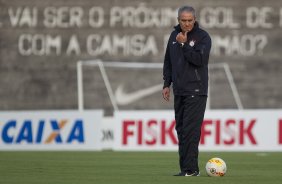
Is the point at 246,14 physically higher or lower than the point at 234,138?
higher

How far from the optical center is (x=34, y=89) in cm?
2783

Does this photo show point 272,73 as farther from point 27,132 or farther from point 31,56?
point 27,132

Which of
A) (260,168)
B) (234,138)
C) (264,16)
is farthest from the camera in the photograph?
(264,16)

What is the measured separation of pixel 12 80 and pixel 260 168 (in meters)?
13.6

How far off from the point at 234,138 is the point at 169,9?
6659 millimetres

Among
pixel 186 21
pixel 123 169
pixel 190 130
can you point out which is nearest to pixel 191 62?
pixel 186 21

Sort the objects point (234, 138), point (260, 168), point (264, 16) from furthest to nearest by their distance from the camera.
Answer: point (264, 16), point (234, 138), point (260, 168)

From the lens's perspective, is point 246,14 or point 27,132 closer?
point 27,132

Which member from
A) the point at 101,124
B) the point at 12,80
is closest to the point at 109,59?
the point at 12,80

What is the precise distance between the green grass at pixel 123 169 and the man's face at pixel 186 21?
169cm

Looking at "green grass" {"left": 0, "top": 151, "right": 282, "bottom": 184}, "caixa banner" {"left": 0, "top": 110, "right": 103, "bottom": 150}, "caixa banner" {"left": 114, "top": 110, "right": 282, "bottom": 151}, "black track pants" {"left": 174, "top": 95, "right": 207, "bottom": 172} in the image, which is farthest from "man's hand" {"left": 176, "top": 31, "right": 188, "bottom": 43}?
"caixa banner" {"left": 0, "top": 110, "right": 103, "bottom": 150}

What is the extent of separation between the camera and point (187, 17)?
40.2ft

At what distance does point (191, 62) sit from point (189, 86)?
0.31 meters

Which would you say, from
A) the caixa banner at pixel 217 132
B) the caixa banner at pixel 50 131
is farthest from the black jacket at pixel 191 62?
the caixa banner at pixel 50 131
